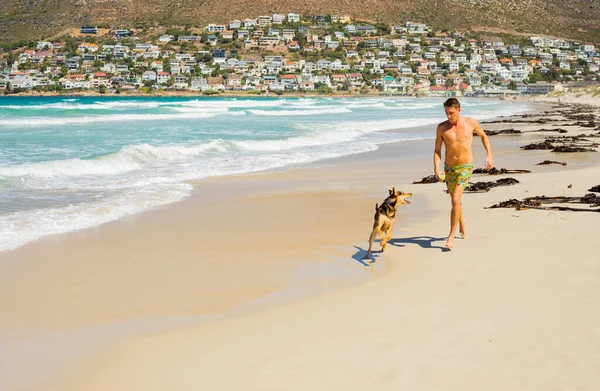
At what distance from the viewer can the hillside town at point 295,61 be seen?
136375 mm

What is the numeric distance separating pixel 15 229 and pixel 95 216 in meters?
1.11

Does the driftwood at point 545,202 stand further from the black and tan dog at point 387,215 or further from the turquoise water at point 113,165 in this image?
the turquoise water at point 113,165

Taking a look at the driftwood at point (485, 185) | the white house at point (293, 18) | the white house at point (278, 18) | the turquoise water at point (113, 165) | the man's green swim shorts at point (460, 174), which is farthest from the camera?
the white house at point (293, 18)

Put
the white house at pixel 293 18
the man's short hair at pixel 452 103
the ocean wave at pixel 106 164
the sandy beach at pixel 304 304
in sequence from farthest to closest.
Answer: the white house at pixel 293 18
the ocean wave at pixel 106 164
the man's short hair at pixel 452 103
the sandy beach at pixel 304 304

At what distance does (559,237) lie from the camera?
21.7 feet

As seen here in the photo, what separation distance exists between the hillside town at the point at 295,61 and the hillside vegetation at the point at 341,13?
7.28 ft

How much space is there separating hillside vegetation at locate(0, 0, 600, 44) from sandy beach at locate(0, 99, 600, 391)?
478 feet

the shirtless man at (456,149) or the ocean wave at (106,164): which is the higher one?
the shirtless man at (456,149)

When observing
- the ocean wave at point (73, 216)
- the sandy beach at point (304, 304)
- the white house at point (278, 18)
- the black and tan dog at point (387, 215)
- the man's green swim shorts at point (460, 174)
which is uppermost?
the white house at point (278, 18)

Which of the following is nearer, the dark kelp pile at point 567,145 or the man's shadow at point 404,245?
the man's shadow at point 404,245

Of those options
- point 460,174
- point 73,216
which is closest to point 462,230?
point 460,174

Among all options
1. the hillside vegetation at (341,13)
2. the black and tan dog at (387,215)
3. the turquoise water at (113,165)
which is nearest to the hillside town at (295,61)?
the hillside vegetation at (341,13)

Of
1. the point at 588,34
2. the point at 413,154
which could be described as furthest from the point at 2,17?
the point at 413,154

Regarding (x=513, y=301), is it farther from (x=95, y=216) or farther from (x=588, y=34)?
(x=588, y=34)
